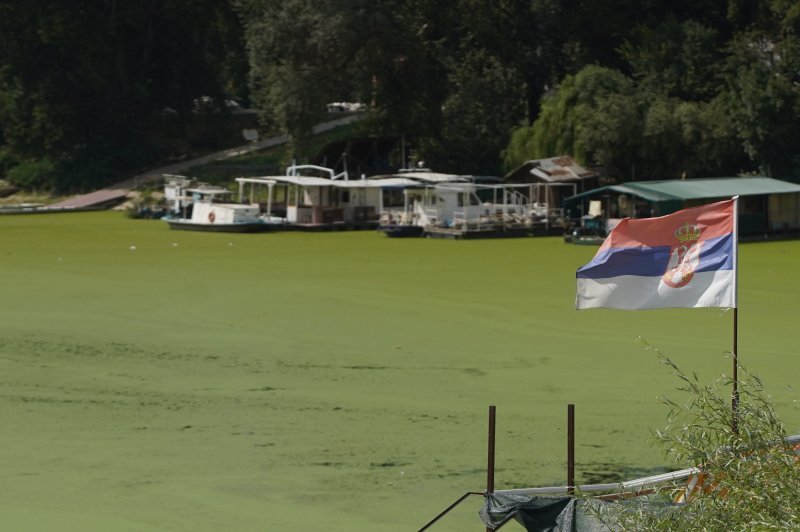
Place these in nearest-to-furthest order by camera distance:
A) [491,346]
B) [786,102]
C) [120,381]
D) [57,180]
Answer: [120,381] < [491,346] < [786,102] < [57,180]

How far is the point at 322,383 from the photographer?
20.4m

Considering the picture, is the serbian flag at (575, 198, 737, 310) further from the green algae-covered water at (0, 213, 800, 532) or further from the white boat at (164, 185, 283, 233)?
the white boat at (164, 185, 283, 233)

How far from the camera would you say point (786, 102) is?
51.0m

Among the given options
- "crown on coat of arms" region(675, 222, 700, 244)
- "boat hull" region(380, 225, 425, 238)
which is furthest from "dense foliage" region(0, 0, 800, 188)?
"crown on coat of arms" region(675, 222, 700, 244)

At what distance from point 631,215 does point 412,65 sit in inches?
607

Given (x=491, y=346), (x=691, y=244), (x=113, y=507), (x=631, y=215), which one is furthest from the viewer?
(x=631, y=215)

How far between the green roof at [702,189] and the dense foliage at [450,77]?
4.23 m

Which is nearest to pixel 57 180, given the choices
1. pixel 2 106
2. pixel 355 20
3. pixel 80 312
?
pixel 2 106

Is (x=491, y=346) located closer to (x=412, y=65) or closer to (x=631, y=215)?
(x=631, y=215)

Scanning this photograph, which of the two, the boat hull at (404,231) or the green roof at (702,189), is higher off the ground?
the green roof at (702,189)

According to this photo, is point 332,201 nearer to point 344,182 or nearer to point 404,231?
point 344,182

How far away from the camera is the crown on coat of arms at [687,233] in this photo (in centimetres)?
1288

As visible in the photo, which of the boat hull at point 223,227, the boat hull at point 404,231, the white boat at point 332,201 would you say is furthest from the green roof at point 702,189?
the boat hull at point 223,227

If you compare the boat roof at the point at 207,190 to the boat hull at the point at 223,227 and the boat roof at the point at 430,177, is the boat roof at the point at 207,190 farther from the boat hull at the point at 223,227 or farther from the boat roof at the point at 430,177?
the boat roof at the point at 430,177
